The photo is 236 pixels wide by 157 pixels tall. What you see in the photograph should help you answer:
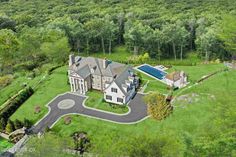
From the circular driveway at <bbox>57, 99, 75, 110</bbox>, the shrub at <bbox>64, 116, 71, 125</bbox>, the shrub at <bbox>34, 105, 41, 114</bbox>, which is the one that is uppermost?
the circular driveway at <bbox>57, 99, 75, 110</bbox>

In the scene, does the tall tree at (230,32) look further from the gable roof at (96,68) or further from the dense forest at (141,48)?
the gable roof at (96,68)

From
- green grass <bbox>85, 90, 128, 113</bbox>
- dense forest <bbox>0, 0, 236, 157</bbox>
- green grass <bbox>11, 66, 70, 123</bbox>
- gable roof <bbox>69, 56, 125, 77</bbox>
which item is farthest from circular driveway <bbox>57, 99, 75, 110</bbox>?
gable roof <bbox>69, 56, 125, 77</bbox>

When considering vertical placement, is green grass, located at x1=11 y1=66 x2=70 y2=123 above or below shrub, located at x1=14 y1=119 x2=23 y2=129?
above

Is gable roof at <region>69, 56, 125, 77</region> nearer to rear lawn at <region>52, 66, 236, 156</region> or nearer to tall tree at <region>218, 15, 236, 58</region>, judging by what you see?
rear lawn at <region>52, 66, 236, 156</region>

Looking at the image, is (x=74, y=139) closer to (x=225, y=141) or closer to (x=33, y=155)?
(x=33, y=155)

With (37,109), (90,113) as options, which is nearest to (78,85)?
(90,113)

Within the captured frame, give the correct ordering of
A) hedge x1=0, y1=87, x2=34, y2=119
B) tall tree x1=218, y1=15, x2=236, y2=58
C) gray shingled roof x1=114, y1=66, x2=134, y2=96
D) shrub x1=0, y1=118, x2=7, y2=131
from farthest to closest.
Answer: tall tree x1=218, y1=15, x2=236, y2=58 < hedge x1=0, y1=87, x2=34, y2=119 < gray shingled roof x1=114, y1=66, x2=134, y2=96 < shrub x1=0, y1=118, x2=7, y2=131
